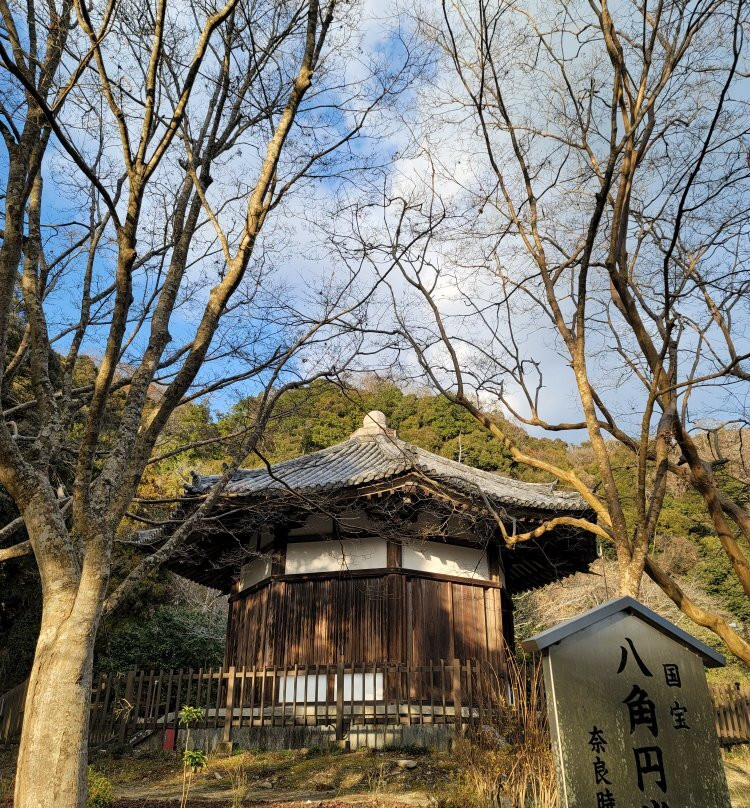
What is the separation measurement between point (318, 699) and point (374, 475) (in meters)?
3.61

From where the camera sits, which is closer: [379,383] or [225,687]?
[379,383]

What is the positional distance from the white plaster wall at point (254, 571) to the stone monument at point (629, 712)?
821 cm

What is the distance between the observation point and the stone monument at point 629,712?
367 centimetres

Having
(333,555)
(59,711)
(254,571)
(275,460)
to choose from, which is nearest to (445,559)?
(333,555)

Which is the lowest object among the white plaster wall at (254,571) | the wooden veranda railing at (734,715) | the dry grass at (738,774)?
the dry grass at (738,774)

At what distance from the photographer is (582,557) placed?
12.2 m

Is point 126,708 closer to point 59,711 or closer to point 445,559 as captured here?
point 445,559

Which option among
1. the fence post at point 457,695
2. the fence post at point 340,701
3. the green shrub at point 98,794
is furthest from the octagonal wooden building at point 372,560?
the green shrub at point 98,794

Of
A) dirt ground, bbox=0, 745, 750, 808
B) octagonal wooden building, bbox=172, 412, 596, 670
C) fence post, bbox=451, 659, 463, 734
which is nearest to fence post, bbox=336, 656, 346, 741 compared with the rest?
octagonal wooden building, bbox=172, 412, 596, 670

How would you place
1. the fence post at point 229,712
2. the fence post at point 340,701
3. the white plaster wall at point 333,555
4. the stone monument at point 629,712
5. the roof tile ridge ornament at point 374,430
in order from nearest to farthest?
the stone monument at point 629,712
the fence post at point 340,701
the fence post at point 229,712
the white plaster wall at point 333,555
the roof tile ridge ornament at point 374,430

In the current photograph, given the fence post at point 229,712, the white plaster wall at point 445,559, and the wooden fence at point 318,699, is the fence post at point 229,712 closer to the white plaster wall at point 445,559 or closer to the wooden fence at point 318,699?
the wooden fence at point 318,699

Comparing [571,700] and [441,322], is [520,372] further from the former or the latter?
[571,700]

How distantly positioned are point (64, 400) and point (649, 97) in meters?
7.62

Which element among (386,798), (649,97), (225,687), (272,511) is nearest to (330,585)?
(272,511)
